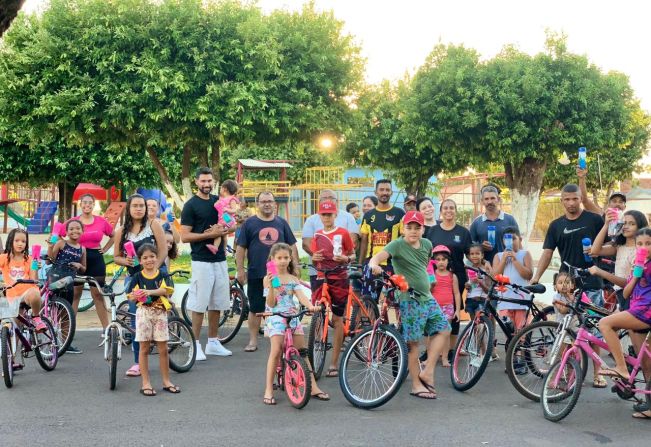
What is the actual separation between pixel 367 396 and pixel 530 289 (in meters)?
1.89

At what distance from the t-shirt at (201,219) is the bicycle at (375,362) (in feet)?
9.39

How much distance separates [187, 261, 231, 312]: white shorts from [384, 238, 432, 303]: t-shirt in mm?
2649

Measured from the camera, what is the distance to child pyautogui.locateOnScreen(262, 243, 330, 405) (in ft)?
23.5

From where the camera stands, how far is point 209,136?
19672mm

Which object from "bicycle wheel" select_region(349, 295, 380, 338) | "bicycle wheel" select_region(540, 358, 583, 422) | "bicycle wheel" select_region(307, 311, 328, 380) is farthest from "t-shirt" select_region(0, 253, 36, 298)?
"bicycle wheel" select_region(540, 358, 583, 422)

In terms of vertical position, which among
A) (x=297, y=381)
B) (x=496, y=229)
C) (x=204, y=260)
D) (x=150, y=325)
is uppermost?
(x=496, y=229)

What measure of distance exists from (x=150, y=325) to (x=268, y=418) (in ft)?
5.23

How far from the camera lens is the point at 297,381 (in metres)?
7.01

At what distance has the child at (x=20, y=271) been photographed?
8.63 metres

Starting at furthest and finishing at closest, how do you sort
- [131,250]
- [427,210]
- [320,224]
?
[427,210] → [320,224] → [131,250]

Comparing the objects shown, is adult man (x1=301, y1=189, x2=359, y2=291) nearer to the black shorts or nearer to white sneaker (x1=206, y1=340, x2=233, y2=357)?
the black shorts

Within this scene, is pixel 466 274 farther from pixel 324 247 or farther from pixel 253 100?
pixel 253 100

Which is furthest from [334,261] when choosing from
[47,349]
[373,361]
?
[47,349]

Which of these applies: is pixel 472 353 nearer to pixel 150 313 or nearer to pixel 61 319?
pixel 150 313
